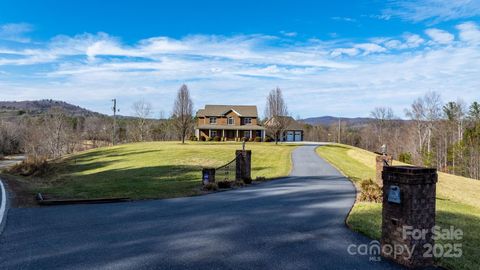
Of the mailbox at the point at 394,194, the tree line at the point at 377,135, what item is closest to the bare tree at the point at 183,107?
the tree line at the point at 377,135

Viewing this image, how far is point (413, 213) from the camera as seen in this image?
5.39 m

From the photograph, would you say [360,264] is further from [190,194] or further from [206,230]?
[190,194]

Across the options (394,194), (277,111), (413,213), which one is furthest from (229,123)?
(413,213)

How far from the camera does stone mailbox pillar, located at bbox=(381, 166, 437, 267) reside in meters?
5.40

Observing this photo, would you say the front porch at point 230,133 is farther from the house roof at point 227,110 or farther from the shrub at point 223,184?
the shrub at point 223,184

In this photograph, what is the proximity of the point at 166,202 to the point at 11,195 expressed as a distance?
5805mm

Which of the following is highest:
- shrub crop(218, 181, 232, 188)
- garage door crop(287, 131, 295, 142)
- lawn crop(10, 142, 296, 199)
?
garage door crop(287, 131, 295, 142)

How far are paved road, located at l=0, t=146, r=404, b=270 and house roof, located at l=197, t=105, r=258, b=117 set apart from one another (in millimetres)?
50865

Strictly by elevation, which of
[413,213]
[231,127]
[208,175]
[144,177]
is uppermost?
[231,127]

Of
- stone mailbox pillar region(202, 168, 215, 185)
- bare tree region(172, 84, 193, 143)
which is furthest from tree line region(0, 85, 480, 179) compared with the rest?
stone mailbox pillar region(202, 168, 215, 185)

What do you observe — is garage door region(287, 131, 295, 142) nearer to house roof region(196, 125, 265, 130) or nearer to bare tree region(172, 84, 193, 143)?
house roof region(196, 125, 265, 130)

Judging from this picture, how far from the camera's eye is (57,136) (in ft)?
209

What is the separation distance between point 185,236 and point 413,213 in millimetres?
4267

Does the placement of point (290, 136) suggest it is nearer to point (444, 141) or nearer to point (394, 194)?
point (444, 141)
